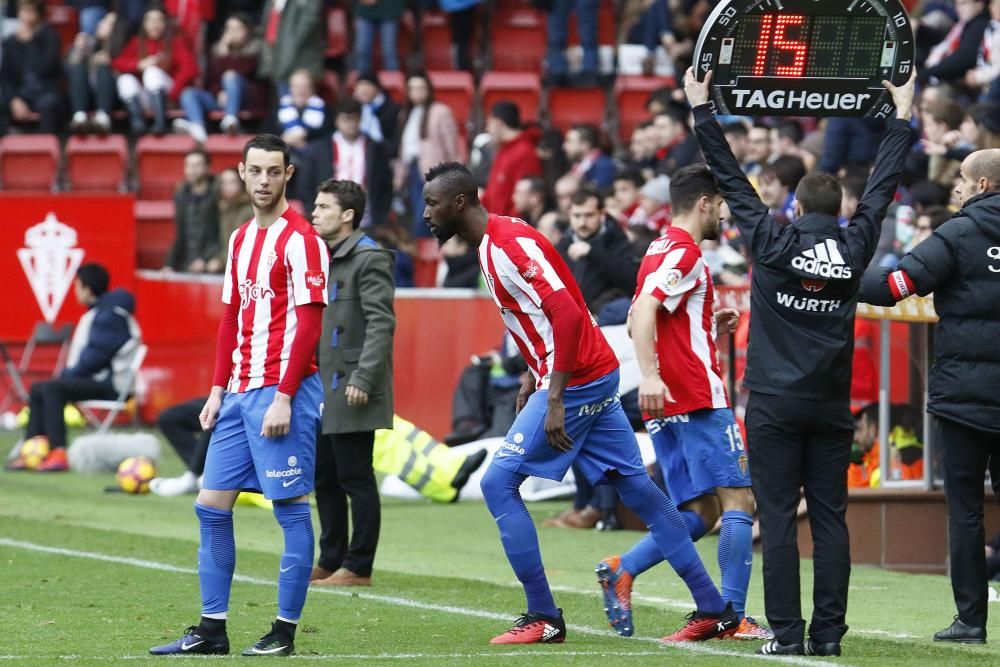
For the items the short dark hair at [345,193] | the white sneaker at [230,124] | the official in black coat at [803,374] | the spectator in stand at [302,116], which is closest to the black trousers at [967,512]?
the official in black coat at [803,374]

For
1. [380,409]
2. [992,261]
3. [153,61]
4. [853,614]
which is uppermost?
[153,61]

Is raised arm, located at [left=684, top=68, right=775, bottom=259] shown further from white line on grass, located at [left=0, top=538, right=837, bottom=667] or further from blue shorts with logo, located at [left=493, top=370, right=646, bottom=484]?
white line on grass, located at [left=0, top=538, right=837, bottom=667]

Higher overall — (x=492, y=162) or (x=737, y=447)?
(x=492, y=162)

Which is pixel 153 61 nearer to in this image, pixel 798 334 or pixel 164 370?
pixel 164 370

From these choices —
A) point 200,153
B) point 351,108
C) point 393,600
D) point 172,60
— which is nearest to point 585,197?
point 393,600

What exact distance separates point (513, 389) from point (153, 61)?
29.3 ft

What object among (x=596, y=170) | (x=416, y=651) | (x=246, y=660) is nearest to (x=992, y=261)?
(x=416, y=651)

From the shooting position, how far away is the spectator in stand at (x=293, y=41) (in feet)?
70.9

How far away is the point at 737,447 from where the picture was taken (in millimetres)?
8195

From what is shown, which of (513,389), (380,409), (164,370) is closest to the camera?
(380,409)

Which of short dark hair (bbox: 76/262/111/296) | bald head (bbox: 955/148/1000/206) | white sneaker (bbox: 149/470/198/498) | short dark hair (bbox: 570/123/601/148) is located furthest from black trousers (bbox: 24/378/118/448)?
bald head (bbox: 955/148/1000/206)

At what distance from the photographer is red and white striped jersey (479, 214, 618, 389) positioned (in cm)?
751

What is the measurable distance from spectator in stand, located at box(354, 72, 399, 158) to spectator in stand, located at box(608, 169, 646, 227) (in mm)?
4690

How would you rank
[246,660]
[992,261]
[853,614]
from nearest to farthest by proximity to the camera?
[246,660] < [992,261] < [853,614]
